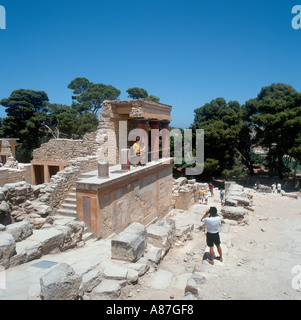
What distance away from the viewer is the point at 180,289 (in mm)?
4781

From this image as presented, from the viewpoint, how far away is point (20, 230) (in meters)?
5.17

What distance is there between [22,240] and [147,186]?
5906 mm

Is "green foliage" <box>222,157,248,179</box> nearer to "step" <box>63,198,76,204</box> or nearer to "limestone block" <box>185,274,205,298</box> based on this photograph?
"step" <box>63,198,76,204</box>

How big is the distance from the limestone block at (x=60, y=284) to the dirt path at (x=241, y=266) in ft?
3.81

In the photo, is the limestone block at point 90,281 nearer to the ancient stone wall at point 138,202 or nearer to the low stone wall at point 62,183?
the ancient stone wall at point 138,202

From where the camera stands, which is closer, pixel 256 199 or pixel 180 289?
pixel 180 289

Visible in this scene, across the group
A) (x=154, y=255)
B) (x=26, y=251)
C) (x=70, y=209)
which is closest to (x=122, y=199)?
(x=70, y=209)

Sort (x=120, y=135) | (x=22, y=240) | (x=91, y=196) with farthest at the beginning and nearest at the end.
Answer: (x=120, y=135) → (x=91, y=196) → (x=22, y=240)

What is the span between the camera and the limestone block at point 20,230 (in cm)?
506

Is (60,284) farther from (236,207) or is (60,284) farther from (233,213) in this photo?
(236,207)

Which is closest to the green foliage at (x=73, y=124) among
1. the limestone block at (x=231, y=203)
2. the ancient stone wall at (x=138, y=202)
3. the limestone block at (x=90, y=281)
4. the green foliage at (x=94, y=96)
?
the green foliage at (x=94, y=96)

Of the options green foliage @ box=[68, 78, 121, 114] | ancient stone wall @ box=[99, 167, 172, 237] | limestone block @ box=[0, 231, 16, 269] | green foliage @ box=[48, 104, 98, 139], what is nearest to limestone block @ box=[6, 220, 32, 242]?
limestone block @ box=[0, 231, 16, 269]
